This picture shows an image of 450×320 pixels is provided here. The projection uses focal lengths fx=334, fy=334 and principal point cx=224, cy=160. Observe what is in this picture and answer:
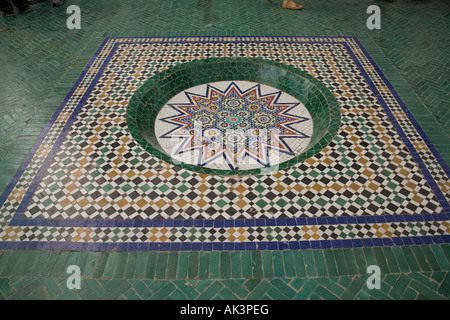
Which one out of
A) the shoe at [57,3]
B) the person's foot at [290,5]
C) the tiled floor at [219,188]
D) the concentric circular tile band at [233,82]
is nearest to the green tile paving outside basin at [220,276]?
the tiled floor at [219,188]

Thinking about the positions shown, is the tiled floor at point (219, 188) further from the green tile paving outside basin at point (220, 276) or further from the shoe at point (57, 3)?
the shoe at point (57, 3)

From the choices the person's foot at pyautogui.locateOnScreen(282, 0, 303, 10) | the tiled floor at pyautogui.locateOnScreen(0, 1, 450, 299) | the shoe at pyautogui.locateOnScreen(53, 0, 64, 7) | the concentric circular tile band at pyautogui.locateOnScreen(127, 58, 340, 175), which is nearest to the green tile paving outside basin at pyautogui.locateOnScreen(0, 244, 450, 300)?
the tiled floor at pyautogui.locateOnScreen(0, 1, 450, 299)

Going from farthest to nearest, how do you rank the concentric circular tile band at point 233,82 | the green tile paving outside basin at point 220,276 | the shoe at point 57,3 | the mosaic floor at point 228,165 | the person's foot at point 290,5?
the shoe at point 57,3 < the person's foot at point 290,5 < the concentric circular tile band at point 233,82 < the mosaic floor at point 228,165 < the green tile paving outside basin at point 220,276

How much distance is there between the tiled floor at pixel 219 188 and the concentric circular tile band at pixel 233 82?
0.03 m

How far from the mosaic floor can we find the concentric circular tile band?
2cm

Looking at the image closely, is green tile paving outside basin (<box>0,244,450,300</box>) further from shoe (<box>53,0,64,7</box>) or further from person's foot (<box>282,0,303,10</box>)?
shoe (<box>53,0,64,7</box>)

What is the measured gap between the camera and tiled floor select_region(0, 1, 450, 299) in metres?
2.54

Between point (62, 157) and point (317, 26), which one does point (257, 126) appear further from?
point (317, 26)

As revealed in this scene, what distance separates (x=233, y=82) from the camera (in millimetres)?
4707

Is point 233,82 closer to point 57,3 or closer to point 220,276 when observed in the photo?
point 220,276

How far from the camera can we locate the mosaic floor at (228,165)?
2789 millimetres

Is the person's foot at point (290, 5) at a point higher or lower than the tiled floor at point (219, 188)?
higher

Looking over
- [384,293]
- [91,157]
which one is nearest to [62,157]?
[91,157]

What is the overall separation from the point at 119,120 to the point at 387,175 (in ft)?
9.51
